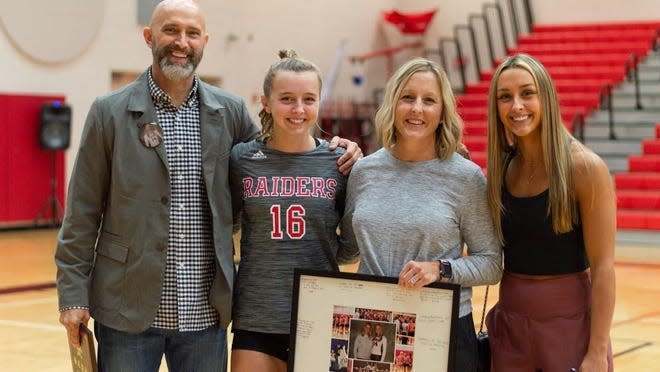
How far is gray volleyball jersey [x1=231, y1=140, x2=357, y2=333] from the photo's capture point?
3494 millimetres

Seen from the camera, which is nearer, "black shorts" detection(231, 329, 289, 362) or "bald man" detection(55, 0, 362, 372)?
"bald man" detection(55, 0, 362, 372)

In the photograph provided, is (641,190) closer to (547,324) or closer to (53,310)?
(53,310)

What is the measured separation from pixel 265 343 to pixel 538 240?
100 centimetres

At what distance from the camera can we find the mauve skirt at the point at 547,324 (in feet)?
11.0

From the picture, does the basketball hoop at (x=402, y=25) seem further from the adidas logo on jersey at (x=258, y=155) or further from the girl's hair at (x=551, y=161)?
the girl's hair at (x=551, y=161)

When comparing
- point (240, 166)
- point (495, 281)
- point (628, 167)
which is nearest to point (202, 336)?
point (240, 166)

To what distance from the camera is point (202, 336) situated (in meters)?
3.50

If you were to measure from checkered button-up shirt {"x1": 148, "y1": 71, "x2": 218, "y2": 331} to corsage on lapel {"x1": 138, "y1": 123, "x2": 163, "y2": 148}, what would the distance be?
3 cm

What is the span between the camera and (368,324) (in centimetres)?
329

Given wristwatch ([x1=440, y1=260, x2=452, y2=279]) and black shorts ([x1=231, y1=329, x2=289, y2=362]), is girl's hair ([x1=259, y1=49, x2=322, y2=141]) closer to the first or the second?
black shorts ([x1=231, y1=329, x2=289, y2=362])

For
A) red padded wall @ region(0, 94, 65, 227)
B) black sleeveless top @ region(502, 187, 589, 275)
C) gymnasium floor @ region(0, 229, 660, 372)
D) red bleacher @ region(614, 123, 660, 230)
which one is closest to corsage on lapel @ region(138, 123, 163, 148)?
black sleeveless top @ region(502, 187, 589, 275)

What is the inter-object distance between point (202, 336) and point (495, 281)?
101 centimetres

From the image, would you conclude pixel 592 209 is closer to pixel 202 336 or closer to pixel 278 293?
pixel 278 293

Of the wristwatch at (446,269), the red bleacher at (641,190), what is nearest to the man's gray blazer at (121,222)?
the wristwatch at (446,269)
